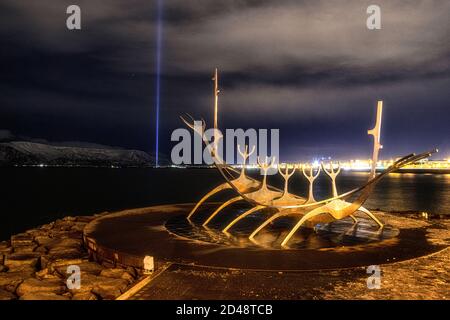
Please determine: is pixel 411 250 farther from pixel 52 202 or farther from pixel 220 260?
pixel 52 202

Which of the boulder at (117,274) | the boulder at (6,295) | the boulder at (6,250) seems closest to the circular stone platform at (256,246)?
the boulder at (117,274)

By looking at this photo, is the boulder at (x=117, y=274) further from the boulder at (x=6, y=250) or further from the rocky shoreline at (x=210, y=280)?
A: the boulder at (x=6, y=250)

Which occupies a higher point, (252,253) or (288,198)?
(288,198)

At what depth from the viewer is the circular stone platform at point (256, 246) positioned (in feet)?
26.1

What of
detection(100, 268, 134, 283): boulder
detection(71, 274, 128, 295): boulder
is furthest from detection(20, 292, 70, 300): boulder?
detection(100, 268, 134, 283): boulder

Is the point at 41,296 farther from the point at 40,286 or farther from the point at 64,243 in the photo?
the point at 64,243

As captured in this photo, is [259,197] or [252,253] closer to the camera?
[252,253]

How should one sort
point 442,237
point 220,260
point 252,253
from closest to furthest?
point 220,260, point 252,253, point 442,237

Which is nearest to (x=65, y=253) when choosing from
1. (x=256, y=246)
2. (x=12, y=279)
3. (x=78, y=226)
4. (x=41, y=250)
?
(x=41, y=250)
